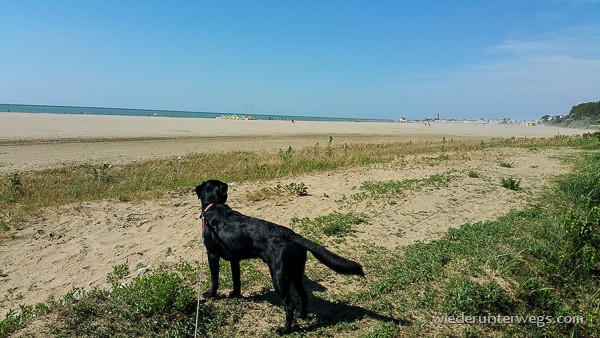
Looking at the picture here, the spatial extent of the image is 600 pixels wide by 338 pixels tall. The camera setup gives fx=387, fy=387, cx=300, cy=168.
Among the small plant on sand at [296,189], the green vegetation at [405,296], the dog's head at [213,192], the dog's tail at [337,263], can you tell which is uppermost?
the dog's head at [213,192]

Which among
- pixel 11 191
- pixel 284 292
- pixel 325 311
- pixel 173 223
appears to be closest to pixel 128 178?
pixel 11 191

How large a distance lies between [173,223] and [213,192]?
12.3 feet

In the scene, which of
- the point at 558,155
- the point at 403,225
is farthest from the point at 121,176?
the point at 558,155

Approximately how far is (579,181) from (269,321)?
8.45 meters

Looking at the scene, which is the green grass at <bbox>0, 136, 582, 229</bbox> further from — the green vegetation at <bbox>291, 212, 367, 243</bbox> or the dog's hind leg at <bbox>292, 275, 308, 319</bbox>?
the dog's hind leg at <bbox>292, 275, 308, 319</bbox>

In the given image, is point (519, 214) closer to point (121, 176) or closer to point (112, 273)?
point (112, 273)

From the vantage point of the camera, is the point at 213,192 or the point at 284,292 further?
the point at 213,192

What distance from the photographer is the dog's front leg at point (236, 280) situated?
16.3ft

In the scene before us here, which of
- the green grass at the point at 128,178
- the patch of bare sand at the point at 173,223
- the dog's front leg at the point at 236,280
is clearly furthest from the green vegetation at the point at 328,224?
the green grass at the point at 128,178

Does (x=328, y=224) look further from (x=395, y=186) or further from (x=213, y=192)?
(x=395, y=186)

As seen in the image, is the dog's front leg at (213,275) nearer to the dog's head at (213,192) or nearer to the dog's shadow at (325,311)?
the dog's shadow at (325,311)

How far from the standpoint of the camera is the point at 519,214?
27.1 ft

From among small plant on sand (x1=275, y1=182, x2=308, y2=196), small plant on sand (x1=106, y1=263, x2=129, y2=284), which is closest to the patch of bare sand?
small plant on sand (x1=106, y1=263, x2=129, y2=284)

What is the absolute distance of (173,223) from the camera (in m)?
8.66
